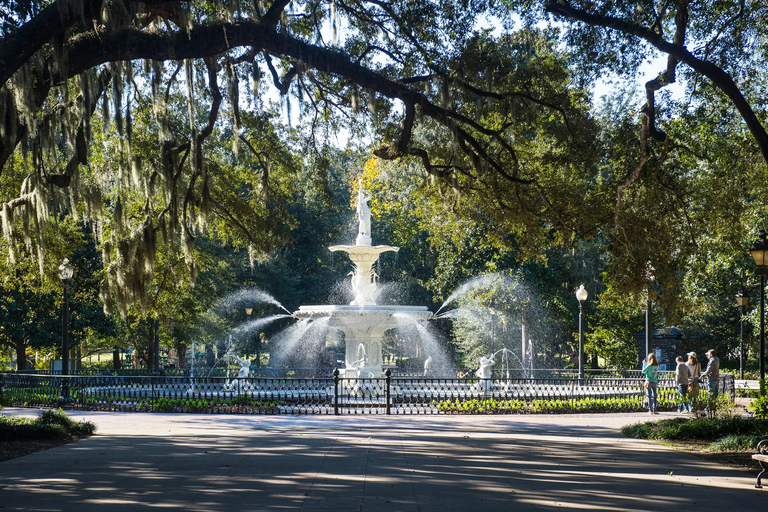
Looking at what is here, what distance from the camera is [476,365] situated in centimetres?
3691

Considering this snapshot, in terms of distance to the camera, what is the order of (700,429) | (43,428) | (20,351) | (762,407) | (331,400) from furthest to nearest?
(20,351), (331,400), (700,429), (43,428), (762,407)

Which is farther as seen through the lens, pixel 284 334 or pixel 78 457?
pixel 284 334

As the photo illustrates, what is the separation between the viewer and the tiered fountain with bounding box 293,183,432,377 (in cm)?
2238

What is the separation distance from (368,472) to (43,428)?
6789mm

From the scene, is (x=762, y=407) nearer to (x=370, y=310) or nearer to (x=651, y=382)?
(x=651, y=382)

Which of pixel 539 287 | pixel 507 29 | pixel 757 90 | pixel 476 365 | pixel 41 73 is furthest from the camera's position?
pixel 476 365

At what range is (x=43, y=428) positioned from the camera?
1303 centimetres

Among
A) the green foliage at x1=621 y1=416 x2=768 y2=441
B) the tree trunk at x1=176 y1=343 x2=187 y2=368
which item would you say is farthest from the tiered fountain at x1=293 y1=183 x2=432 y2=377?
Answer: the tree trunk at x1=176 y1=343 x2=187 y2=368

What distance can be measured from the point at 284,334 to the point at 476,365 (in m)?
12.2

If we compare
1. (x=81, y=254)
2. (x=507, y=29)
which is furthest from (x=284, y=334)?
(x=507, y=29)

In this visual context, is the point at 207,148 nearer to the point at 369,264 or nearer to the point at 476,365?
the point at 369,264

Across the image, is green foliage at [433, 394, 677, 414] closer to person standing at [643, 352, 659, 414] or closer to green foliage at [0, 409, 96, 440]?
person standing at [643, 352, 659, 414]

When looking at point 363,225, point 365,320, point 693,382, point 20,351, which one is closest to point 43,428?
point 365,320

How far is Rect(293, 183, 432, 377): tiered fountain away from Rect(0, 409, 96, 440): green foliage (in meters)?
9.53
